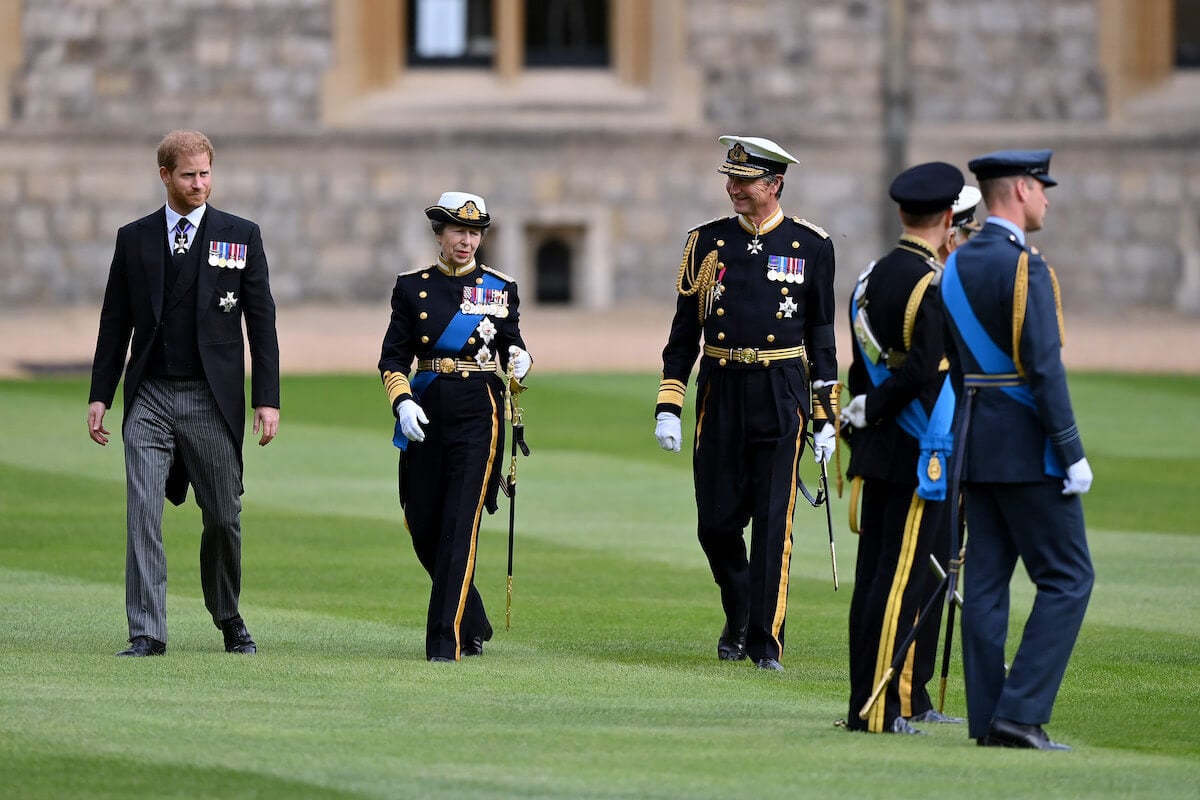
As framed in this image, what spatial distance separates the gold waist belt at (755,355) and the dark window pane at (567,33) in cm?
1769

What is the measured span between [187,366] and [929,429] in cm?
274

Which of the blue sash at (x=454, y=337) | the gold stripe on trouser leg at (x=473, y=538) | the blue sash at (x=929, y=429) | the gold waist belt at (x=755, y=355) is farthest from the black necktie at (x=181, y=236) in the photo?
the blue sash at (x=929, y=429)

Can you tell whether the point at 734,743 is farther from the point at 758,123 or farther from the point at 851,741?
the point at 758,123

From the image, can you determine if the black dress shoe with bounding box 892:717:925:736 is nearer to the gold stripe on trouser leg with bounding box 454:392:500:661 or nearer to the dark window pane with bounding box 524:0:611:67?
the gold stripe on trouser leg with bounding box 454:392:500:661

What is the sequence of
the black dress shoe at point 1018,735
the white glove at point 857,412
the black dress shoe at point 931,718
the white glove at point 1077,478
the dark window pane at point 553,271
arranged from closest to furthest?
the white glove at point 1077,478, the black dress shoe at point 1018,735, the white glove at point 857,412, the black dress shoe at point 931,718, the dark window pane at point 553,271

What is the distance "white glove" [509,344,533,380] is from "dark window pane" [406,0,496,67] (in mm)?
17669

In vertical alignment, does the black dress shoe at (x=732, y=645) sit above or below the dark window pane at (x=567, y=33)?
below

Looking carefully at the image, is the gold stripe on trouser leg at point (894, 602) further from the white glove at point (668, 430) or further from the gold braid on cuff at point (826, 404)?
the white glove at point (668, 430)

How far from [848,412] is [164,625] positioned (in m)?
2.56

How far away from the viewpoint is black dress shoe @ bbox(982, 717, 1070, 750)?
6480 millimetres

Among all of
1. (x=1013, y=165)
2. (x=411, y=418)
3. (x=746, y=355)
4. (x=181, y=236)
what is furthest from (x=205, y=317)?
(x=1013, y=165)

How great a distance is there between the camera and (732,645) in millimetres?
8500

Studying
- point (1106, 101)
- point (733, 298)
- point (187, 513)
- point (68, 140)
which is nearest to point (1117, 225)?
point (1106, 101)

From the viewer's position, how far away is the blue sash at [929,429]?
6.81 metres
